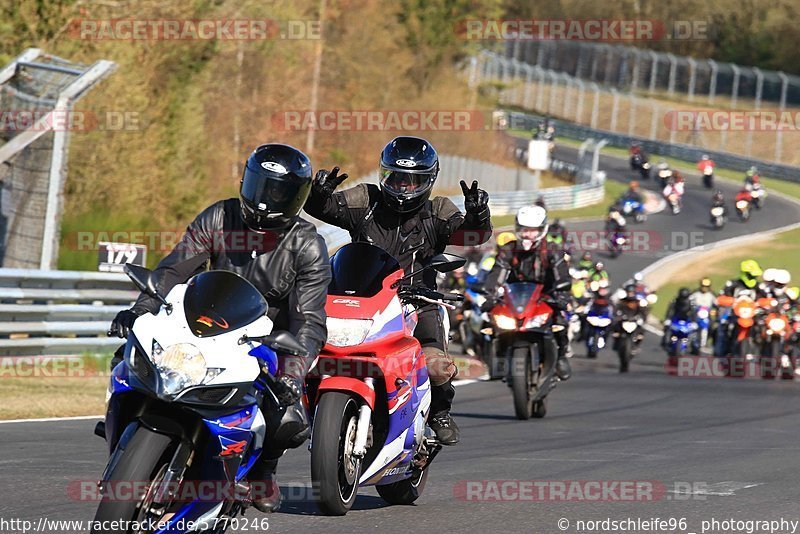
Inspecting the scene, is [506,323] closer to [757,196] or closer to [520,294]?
[520,294]

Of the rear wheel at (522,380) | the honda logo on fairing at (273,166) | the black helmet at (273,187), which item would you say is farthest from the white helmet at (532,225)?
the honda logo on fairing at (273,166)

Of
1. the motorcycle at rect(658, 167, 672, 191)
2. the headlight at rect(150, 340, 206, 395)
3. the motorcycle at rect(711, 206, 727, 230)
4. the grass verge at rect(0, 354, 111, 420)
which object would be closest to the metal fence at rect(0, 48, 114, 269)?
the grass verge at rect(0, 354, 111, 420)

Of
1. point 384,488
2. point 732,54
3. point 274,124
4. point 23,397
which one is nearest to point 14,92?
point 23,397

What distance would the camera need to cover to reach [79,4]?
992 inches

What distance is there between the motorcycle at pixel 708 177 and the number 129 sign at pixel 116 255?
50.0 m

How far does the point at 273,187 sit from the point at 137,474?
5.07ft

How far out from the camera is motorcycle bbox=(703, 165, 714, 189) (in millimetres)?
61594

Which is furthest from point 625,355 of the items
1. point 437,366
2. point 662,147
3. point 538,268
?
point 662,147

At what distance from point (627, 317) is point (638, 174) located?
45276 mm

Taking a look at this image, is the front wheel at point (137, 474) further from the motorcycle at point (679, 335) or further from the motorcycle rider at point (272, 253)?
the motorcycle at point (679, 335)

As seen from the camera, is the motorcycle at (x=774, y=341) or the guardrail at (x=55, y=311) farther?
the motorcycle at (x=774, y=341)

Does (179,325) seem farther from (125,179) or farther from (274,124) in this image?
(274,124)

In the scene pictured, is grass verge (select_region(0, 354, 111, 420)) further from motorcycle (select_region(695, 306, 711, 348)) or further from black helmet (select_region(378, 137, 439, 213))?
motorcycle (select_region(695, 306, 711, 348))

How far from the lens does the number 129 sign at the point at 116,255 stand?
1370cm
